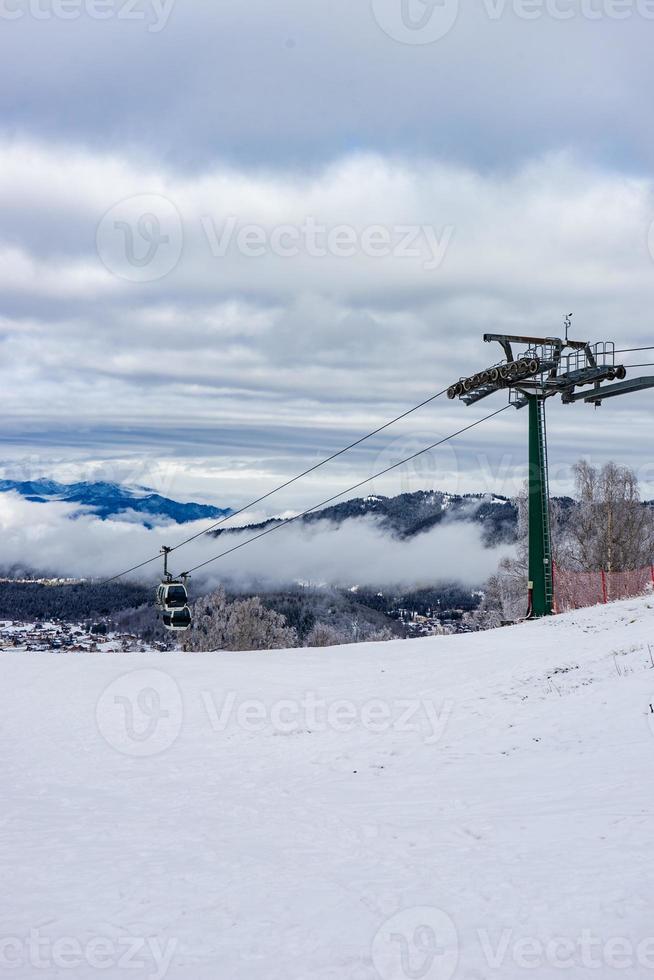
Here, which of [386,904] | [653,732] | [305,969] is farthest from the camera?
[653,732]

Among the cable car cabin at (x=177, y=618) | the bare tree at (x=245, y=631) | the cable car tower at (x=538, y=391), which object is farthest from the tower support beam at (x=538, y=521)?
the bare tree at (x=245, y=631)

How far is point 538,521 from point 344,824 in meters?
20.6

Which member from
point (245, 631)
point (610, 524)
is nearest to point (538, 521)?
point (610, 524)

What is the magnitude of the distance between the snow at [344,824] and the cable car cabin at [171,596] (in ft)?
7.46

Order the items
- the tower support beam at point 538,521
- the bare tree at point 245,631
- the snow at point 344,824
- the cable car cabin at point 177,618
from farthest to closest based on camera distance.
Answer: the bare tree at point 245,631 → the tower support beam at point 538,521 → the cable car cabin at point 177,618 → the snow at point 344,824

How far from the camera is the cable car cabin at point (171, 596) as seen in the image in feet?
70.9

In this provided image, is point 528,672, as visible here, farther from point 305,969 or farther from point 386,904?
point 305,969

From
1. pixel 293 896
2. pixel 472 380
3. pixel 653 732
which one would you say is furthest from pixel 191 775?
pixel 472 380

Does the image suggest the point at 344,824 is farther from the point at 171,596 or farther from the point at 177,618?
the point at 171,596

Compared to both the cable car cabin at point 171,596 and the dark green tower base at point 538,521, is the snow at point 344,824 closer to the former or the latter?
the cable car cabin at point 171,596

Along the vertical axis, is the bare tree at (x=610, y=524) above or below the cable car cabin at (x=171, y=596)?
above

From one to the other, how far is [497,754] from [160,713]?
9264 millimetres

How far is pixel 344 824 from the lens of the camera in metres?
10.6

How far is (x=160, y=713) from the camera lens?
19.2 m
